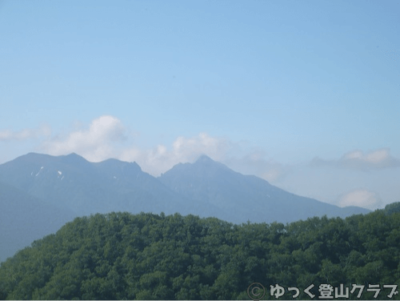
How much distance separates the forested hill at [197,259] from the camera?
21984 millimetres

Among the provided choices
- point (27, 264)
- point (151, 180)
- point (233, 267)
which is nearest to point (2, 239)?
point (27, 264)

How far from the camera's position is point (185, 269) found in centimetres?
2377

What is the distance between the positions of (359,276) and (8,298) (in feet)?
53.6

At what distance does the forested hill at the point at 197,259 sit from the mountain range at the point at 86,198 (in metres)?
78.8

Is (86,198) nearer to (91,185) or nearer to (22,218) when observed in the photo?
(91,185)

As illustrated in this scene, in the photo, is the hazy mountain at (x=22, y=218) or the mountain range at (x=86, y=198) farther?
the mountain range at (x=86, y=198)

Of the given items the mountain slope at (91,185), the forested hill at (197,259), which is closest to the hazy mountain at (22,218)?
the mountain slope at (91,185)

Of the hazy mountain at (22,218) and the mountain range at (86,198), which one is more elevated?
the mountain range at (86,198)

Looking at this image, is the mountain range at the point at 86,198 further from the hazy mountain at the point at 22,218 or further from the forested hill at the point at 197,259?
the forested hill at the point at 197,259

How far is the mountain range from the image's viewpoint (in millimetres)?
113250

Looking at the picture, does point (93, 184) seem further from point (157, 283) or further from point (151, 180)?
point (157, 283)

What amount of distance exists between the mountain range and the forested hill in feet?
259

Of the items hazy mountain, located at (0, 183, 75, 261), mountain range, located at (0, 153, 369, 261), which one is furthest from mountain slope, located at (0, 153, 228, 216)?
hazy mountain, located at (0, 183, 75, 261)

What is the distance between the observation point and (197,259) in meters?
24.2
